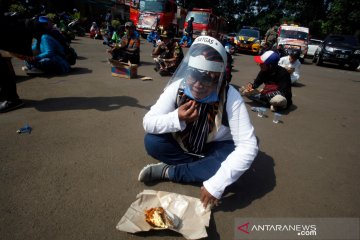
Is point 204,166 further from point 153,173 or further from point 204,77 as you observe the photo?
point 204,77

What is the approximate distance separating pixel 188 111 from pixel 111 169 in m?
1.21

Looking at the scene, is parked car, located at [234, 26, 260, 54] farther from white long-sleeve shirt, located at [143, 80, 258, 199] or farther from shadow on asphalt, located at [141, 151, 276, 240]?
white long-sleeve shirt, located at [143, 80, 258, 199]

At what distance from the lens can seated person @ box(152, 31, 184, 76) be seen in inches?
287

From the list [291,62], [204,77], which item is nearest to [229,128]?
[204,77]

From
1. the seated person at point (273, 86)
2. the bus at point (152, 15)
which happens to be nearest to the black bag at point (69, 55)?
the seated person at point (273, 86)

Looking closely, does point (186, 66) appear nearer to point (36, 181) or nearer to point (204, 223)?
point (204, 223)

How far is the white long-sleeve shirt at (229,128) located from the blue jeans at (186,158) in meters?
0.17

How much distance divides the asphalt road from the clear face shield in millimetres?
991

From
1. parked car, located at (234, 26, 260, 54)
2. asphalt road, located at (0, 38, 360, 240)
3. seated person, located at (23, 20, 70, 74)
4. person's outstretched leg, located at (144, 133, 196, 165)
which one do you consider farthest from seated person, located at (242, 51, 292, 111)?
parked car, located at (234, 26, 260, 54)

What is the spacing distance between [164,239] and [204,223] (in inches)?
13.0

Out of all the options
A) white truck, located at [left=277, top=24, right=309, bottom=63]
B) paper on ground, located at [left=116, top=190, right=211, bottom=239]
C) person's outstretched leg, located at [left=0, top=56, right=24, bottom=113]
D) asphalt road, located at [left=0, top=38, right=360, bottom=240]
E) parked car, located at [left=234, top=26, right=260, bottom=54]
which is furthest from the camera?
parked car, located at [left=234, top=26, right=260, bottom=54]

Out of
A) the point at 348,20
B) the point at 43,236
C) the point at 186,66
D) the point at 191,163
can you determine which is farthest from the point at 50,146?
the point at 348,20

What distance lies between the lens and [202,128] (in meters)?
2.28

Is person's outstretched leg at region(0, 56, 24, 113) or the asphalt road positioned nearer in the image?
the asphalt road
